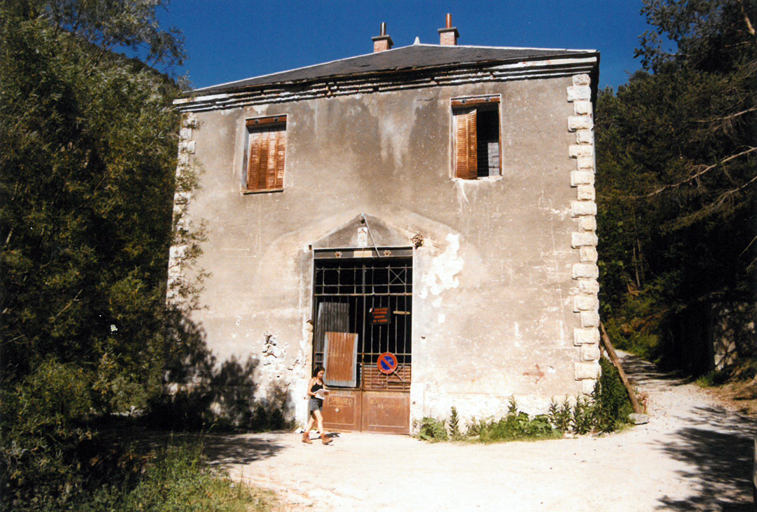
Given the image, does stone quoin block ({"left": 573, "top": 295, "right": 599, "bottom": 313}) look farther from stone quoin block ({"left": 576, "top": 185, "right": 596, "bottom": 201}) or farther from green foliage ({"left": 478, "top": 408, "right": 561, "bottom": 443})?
green foliage ({"left": 478, "top": 408, "right": 561, "bottom": 443})

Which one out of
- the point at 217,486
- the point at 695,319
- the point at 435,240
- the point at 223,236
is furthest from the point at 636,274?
the point at 217,486

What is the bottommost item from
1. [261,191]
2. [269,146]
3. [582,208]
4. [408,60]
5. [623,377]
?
[623,377]

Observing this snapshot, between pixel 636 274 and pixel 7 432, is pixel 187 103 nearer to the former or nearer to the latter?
pixel 7 432

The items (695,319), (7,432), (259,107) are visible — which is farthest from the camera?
(695,319)

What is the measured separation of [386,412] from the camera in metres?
9.82

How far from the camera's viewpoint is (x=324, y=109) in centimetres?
1095

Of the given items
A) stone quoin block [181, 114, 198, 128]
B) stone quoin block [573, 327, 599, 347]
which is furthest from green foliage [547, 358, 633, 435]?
stone quoin block [181, 114, 198, 128]

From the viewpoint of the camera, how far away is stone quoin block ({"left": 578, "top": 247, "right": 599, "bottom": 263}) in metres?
9.05

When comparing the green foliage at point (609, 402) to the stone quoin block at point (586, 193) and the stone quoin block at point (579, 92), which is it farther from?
the stone quoin block at point (579, 92)

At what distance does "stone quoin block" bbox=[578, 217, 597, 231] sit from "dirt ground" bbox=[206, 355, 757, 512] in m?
3.21

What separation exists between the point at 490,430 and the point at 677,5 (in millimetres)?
14842

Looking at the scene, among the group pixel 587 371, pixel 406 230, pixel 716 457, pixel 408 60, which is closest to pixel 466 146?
pixel 406 230

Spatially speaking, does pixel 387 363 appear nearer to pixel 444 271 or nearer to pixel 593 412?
pixel 444 271

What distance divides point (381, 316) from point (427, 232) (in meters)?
1.69
